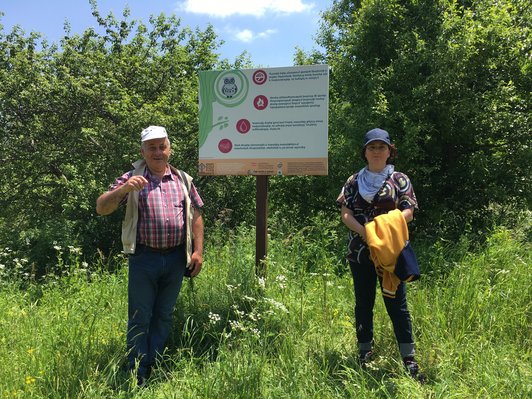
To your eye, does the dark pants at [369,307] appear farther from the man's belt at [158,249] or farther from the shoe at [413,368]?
the man's belt at [158,249]

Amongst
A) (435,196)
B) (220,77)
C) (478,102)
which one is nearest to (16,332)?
(220,77)

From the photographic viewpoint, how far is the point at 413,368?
2891 millimetres

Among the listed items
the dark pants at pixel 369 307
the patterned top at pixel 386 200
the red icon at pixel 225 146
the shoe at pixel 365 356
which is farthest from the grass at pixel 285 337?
the red icon at pixel 225 146

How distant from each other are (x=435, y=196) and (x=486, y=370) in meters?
3.89

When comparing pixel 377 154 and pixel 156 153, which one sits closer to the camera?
pixel 377 154

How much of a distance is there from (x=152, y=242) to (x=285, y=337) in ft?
Answer: 4.00

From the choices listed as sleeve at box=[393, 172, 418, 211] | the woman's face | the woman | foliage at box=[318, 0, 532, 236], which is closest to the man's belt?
the woman

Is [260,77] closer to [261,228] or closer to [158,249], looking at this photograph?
[261,228]

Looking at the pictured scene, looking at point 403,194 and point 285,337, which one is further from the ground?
point 403,194

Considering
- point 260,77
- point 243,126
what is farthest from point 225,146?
point 260,77

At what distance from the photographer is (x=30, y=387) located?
2721 mm

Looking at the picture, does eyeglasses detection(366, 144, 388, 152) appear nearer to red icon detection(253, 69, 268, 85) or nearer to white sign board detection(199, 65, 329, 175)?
white sign board detection(199, 65, 329, 175)

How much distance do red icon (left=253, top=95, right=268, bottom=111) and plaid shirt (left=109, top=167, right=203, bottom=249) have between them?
112 centimetres

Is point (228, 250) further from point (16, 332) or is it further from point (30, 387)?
point (30, 387)
